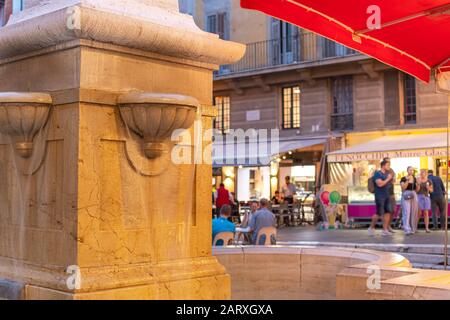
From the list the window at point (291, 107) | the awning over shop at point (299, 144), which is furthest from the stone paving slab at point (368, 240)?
the window at point (291, 107)

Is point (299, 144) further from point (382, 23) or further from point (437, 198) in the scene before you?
point (382, 23)

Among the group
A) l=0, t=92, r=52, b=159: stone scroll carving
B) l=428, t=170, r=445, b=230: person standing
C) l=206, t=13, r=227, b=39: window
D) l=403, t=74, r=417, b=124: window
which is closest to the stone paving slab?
l=428, t=170, r=445, b=230: person standing

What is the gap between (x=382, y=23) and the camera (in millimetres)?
7074

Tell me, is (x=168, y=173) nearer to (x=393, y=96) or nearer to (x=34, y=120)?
(x=34, y=120)

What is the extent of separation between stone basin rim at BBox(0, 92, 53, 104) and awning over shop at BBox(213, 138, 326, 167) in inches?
773

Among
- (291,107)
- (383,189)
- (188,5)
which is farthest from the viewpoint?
(188,5)

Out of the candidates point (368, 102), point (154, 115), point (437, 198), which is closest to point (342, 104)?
point (368, 102)

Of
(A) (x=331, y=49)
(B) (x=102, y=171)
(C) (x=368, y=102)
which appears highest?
(A) (x=331, y=49)

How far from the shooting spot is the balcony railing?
25359 millimetres

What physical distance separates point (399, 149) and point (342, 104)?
5.92 meters

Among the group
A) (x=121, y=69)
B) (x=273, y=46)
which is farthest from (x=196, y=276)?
(x=273, y=46)

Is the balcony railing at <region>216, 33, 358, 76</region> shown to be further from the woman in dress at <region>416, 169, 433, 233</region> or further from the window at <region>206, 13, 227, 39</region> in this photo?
the woman in dress at <region>416, 169, 433, 233</region>

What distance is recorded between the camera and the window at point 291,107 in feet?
86.6
